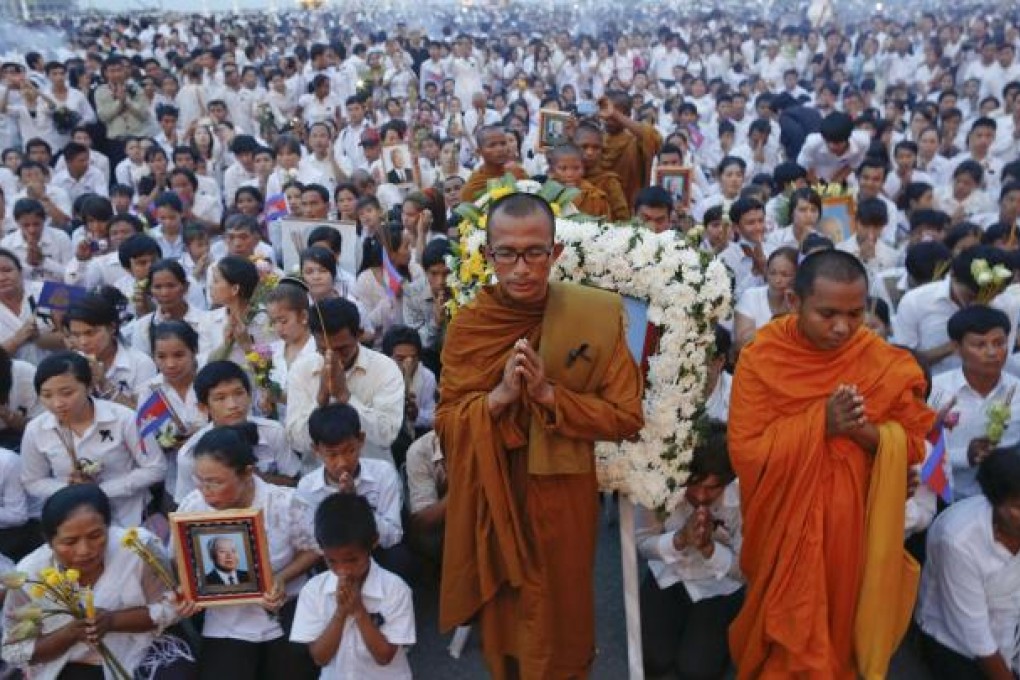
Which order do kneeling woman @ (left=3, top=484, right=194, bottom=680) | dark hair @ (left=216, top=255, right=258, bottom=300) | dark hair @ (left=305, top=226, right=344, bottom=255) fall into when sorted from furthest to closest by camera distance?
1. dark hair @ (left=305, top=226, right=344, bottom=255)
2. dark hair @ (left=216, top=255, right=258, bottom=300)
3. kneeling woman @ (left=3, top=484, right=194, bottom=680)

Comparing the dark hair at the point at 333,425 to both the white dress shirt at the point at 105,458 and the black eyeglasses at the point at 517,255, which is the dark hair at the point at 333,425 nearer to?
the white dress shirt at the point at 105,458

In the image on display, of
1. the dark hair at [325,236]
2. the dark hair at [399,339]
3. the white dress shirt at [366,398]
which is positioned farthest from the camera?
the dark hair at [325,236]

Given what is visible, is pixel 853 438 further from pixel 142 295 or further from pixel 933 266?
pixel 142 295

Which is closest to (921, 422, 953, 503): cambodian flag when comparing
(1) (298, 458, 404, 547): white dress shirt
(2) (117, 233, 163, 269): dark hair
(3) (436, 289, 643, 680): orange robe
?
(3) (436, 289, 643, 680): orange robe

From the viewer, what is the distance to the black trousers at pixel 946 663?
388cm

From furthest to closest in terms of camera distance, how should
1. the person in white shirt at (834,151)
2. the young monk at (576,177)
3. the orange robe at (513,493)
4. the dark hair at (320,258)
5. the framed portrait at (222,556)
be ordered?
the person in white shirt at (834,151) < the young monk at (576,177) < the dark hair at (320,258) < the framed portrait at (222,556) < the orange robe at (513,493)

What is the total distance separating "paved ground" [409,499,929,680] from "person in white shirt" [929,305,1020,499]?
1034 millimetres

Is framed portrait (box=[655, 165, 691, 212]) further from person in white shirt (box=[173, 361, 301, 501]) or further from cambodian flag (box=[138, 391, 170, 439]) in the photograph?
cambodian flag (box=[138, 391, 170, 439])

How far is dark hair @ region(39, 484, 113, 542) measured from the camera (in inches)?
141

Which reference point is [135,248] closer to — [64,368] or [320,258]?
[320,258]

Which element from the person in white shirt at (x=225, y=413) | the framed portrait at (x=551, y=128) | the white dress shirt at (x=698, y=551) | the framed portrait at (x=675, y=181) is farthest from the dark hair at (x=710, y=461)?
the framed portrait at (x=551, y=128)

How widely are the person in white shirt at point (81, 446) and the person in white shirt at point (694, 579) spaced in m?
2.73

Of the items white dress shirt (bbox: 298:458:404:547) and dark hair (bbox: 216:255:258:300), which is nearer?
white dress shirt (bbox: 298:458:404:547)

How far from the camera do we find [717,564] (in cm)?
425
